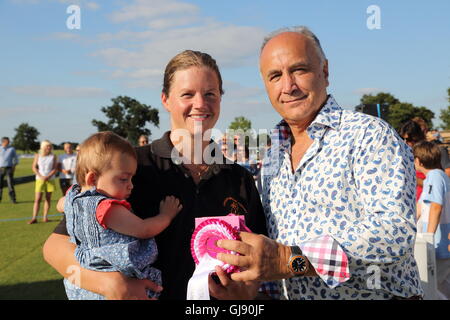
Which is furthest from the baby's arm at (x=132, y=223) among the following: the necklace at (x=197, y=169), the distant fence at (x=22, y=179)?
the distant fence at (x=22, y=179)

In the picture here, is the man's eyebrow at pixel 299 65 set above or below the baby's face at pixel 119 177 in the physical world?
above

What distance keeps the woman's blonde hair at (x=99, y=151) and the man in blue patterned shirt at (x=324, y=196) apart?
84cm

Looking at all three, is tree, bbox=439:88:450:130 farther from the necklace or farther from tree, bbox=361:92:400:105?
the necklace

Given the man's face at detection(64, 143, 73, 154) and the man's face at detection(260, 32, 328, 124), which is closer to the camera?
the man's face at detection(260, 32, 328, 124)

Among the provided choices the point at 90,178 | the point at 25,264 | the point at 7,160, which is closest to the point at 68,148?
the point at 7,160

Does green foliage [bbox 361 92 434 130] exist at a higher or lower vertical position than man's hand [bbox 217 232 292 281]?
higher

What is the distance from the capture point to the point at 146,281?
204 cm

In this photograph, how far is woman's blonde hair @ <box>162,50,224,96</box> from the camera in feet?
7.42

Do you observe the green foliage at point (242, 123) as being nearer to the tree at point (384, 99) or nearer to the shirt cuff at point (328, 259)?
the tree at point (384, 99)

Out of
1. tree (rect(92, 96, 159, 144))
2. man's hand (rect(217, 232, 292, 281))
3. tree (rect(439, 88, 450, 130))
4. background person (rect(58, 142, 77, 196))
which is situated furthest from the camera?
tree (rect(439, 88, 450, 130))

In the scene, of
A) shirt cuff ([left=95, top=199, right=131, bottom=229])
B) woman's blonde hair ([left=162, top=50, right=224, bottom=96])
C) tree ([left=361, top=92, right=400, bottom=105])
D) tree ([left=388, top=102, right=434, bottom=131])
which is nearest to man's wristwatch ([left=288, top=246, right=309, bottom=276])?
shirt cuff ([left=95, top=199, right=131, bottom=229])

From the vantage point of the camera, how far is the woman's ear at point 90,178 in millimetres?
2193

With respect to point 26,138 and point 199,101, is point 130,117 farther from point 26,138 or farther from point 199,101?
point 26,138

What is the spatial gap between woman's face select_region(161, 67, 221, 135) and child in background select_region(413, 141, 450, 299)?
142 inches
